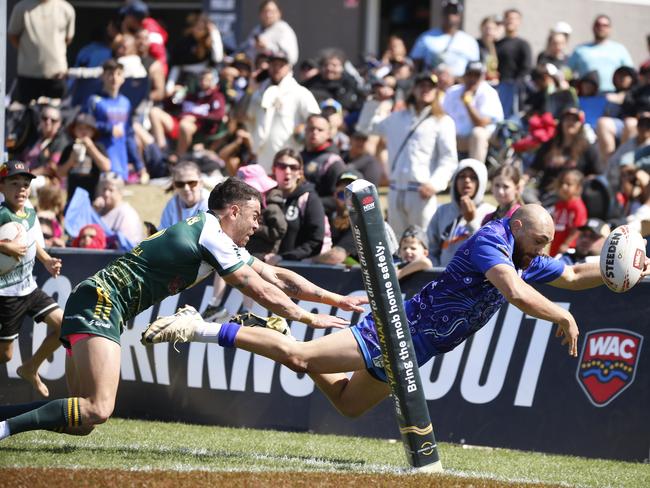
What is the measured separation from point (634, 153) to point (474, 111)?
6.51 feet

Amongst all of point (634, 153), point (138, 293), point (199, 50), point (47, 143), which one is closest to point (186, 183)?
point (138, 293)

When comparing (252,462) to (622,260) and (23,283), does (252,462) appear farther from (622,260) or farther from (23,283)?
(23,283)

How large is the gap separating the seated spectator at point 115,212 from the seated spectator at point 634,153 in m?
5.34

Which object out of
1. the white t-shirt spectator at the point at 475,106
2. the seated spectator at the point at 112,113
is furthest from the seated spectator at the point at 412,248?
the seated spectator at the point at 112,113

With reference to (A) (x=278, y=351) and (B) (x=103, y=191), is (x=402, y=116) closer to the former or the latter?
(B) (x=103, y=191)

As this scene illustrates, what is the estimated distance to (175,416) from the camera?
33.4 feet

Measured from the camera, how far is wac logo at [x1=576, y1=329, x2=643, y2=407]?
29.0 ft

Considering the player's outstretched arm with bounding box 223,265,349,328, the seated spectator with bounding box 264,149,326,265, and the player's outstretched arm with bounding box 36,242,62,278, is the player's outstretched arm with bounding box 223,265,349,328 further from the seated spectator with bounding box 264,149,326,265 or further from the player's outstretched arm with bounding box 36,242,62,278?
the seated spectator with bounding box 264,149,326,265

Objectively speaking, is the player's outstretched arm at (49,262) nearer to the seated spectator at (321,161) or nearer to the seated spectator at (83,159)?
the seated spectator at (321,161)

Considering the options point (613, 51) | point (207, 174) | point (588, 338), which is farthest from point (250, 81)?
point (588, 338)

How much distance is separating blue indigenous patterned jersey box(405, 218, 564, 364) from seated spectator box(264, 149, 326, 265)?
3.01m

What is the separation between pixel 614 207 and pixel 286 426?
187 inches

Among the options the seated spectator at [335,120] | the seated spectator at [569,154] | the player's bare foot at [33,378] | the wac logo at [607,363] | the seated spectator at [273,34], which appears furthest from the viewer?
the seated spectator at [273,34]

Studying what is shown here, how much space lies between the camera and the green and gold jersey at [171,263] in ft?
24.0
